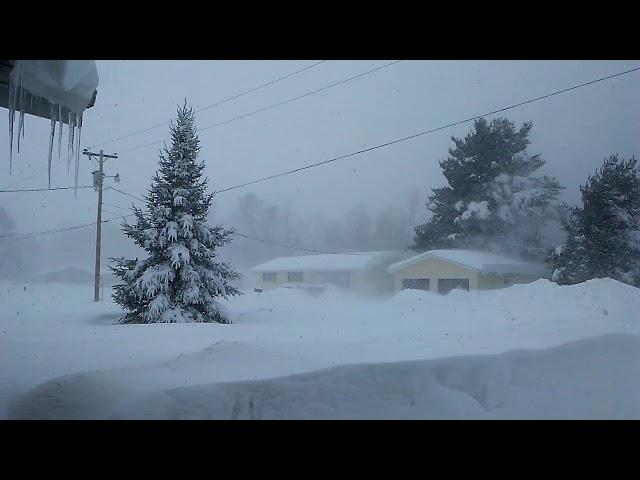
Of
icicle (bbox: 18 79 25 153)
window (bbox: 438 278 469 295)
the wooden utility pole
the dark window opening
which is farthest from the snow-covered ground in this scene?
the wooden utility pole

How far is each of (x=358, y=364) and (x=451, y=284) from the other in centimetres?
496

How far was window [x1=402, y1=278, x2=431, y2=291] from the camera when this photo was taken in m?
9.65

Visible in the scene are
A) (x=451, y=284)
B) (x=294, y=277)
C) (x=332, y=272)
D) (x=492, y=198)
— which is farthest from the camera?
(x=492, y=198)

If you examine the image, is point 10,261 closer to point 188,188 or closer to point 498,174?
point 188,188

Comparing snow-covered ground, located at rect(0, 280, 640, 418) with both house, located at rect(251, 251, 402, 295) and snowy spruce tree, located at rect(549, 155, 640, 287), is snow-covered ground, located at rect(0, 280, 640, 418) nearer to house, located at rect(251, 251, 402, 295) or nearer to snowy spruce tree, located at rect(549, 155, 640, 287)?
house, located at rect(251, 251, 402, 295)

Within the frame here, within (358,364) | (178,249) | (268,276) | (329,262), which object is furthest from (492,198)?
(358,364)

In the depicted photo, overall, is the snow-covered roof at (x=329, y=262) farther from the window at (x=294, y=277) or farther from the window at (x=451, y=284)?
the window at (x=451, y=284)

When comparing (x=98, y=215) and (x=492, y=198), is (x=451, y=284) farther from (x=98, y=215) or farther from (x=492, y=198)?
(x=98, y=215)

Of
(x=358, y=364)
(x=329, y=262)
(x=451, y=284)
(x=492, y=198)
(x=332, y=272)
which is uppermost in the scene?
(x=492, y=198)

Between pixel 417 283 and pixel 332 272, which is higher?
pixel 332 272

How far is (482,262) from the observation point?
401 inches

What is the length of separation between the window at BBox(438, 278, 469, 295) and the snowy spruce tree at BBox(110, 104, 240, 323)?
4089 mm
